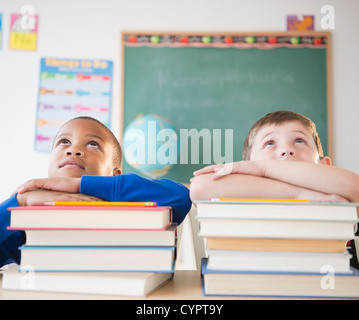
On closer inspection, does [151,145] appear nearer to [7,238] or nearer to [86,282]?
[7,238]

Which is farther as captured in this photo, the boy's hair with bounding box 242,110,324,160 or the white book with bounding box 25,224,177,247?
the boy's hair with bounding box 242,110,324,160

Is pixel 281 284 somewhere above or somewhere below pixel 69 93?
below

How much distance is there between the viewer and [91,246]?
47 centimetres

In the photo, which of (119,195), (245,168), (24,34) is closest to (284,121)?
(245,168)

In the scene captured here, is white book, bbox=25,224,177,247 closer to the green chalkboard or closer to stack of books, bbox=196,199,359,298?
stack of books, bbox=196,199,359,298

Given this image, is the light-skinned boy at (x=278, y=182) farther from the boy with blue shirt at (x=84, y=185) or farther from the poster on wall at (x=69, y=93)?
the poster on wall at (x=69, y=93)

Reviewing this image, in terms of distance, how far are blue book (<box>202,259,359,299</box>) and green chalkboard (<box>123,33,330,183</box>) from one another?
2.28 metres

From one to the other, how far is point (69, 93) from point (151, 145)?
2.82ft

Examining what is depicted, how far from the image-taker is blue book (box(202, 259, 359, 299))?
1.44ft

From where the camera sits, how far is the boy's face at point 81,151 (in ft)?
2.87

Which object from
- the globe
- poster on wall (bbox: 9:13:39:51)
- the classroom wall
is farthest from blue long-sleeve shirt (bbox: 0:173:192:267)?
poster on wall (bbox: 9:13:39:51)

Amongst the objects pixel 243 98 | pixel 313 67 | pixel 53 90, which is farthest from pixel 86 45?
pixel 313 67

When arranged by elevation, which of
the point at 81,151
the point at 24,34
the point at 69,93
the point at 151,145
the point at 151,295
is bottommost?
the point at 151,295

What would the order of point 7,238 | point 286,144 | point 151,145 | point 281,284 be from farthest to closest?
point 151,145 → point 286,144 → point 7,238 → point 281,284
